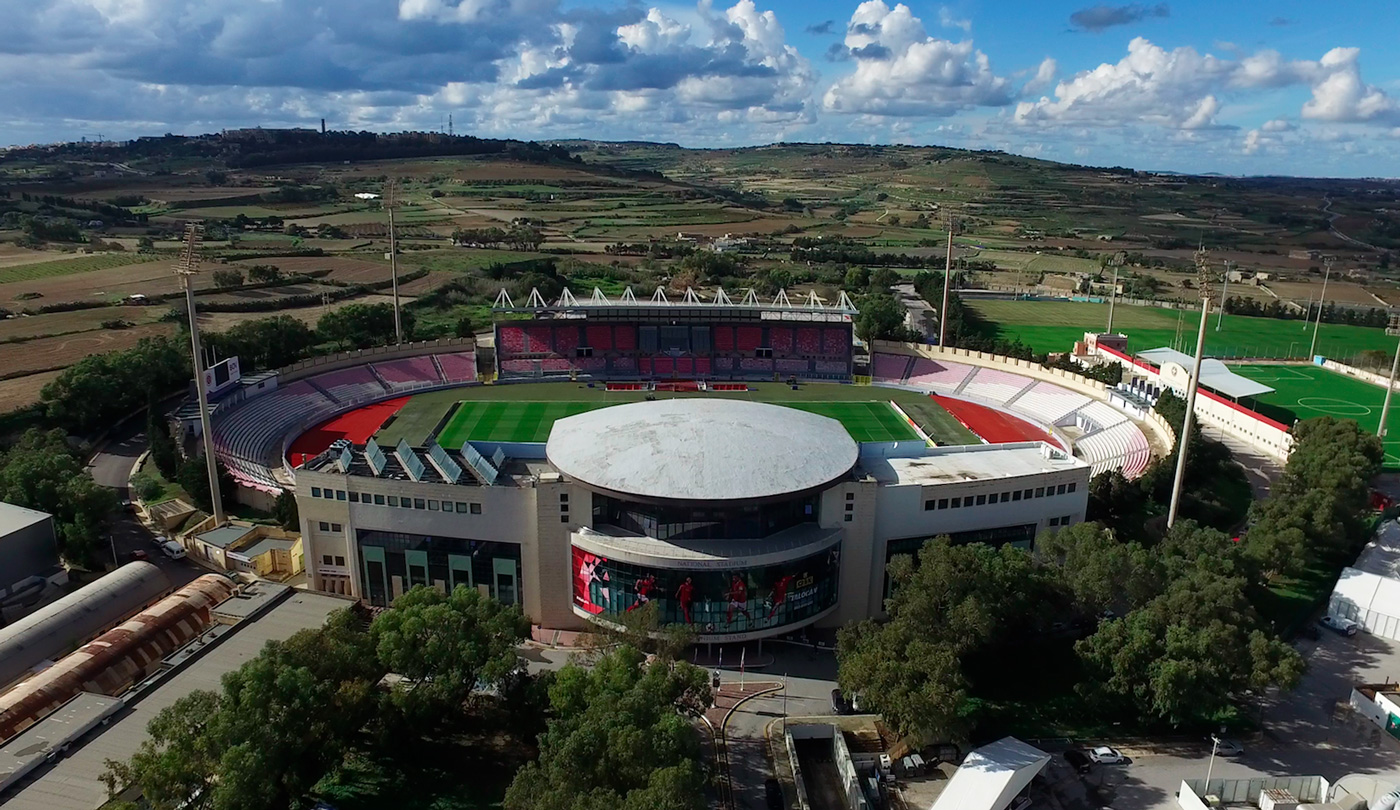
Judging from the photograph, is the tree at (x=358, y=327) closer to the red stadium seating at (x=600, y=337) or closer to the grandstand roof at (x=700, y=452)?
the red stadium seating at (x=600, y=337)

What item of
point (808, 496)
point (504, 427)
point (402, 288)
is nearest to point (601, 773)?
point (808, 496)

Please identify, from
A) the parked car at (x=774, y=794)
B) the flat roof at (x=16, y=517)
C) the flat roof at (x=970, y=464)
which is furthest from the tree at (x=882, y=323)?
the flat roof at (x=16, y=517)

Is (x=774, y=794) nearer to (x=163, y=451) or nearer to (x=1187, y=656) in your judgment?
(x=1187, y=656)

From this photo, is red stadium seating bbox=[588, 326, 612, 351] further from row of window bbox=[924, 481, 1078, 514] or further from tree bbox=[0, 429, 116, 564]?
row of window bbox=[924, 481, 1078, 514]

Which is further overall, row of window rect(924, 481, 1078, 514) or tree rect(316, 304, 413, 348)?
tree rect(316, 304, 413, 348)

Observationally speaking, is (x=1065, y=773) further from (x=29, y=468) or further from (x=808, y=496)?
(x=29, y=468)

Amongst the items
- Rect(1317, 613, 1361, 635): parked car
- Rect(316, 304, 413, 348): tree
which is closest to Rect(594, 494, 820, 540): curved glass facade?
Rect(1317, 613, 1361, 635): parked car

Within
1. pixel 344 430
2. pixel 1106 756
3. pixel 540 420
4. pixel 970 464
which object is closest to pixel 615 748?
pixel 1106 756
